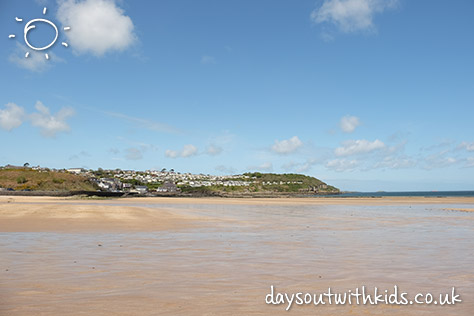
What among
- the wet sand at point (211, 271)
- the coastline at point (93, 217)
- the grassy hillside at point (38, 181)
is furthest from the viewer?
the grassy hillside at point (38, 181)

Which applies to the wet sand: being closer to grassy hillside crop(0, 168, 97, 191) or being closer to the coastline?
the coastline

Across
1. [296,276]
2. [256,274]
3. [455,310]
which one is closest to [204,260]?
[256,274]

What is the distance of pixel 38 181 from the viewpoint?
404 feet

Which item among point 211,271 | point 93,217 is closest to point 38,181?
point 93,217

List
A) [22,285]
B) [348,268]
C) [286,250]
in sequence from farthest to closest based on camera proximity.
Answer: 1. [286,250]
2. [348,268]
3. [22,285]

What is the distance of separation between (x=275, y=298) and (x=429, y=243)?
32.8ft

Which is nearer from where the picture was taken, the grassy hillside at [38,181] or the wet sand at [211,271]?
the wet sand at [211,271]

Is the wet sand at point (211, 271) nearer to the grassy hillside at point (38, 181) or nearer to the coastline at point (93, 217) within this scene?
the coastline at point (93, 217)

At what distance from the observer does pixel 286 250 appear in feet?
40.9

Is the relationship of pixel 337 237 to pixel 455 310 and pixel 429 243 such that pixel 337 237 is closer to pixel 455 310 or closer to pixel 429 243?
pixel 429 243

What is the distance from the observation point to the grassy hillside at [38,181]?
11681cm

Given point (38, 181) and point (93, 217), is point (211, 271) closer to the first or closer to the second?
point (93, 217)

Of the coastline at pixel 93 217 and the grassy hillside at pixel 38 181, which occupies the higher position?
the grassy hillside at pixel 38 181

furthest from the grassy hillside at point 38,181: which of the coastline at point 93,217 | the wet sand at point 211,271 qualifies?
the wet sand at point 211,271
